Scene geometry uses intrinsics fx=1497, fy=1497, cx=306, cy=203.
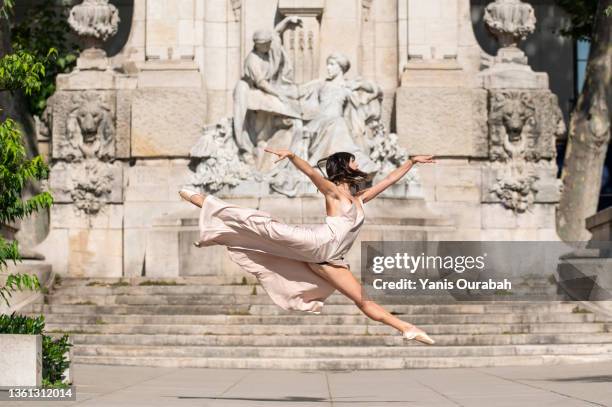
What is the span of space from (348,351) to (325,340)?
0.64m

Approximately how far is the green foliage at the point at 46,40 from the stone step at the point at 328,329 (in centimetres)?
1116

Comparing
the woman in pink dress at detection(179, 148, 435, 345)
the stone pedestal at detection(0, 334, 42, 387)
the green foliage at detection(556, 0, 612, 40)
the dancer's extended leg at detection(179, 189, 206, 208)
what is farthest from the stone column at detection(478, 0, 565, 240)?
the stone pedestal at detection(0, 334, 42, 387)

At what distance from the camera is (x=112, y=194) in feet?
91.7

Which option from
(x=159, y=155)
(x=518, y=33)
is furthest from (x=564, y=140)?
(x=159, y=155)

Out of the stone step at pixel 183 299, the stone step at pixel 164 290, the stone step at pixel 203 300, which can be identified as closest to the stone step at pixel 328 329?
the stone step at pixel 203 300

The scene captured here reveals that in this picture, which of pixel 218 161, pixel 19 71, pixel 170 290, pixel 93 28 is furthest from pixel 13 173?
pixel 93 28

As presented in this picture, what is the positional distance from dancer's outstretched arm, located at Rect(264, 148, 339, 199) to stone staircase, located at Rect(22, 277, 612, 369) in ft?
17.2

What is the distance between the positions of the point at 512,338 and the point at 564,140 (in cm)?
1265

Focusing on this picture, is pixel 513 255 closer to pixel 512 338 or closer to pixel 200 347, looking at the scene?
pixel 512 338

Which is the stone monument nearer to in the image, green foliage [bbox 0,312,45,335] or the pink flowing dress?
green foliage [bbox 0,312,45,335]

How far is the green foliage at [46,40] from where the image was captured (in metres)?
31.7

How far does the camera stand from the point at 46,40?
106ft

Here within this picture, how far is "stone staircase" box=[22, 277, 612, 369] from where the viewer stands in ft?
63.5

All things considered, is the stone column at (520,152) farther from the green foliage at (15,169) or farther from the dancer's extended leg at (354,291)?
the dancer's extended leg at (354,291)
